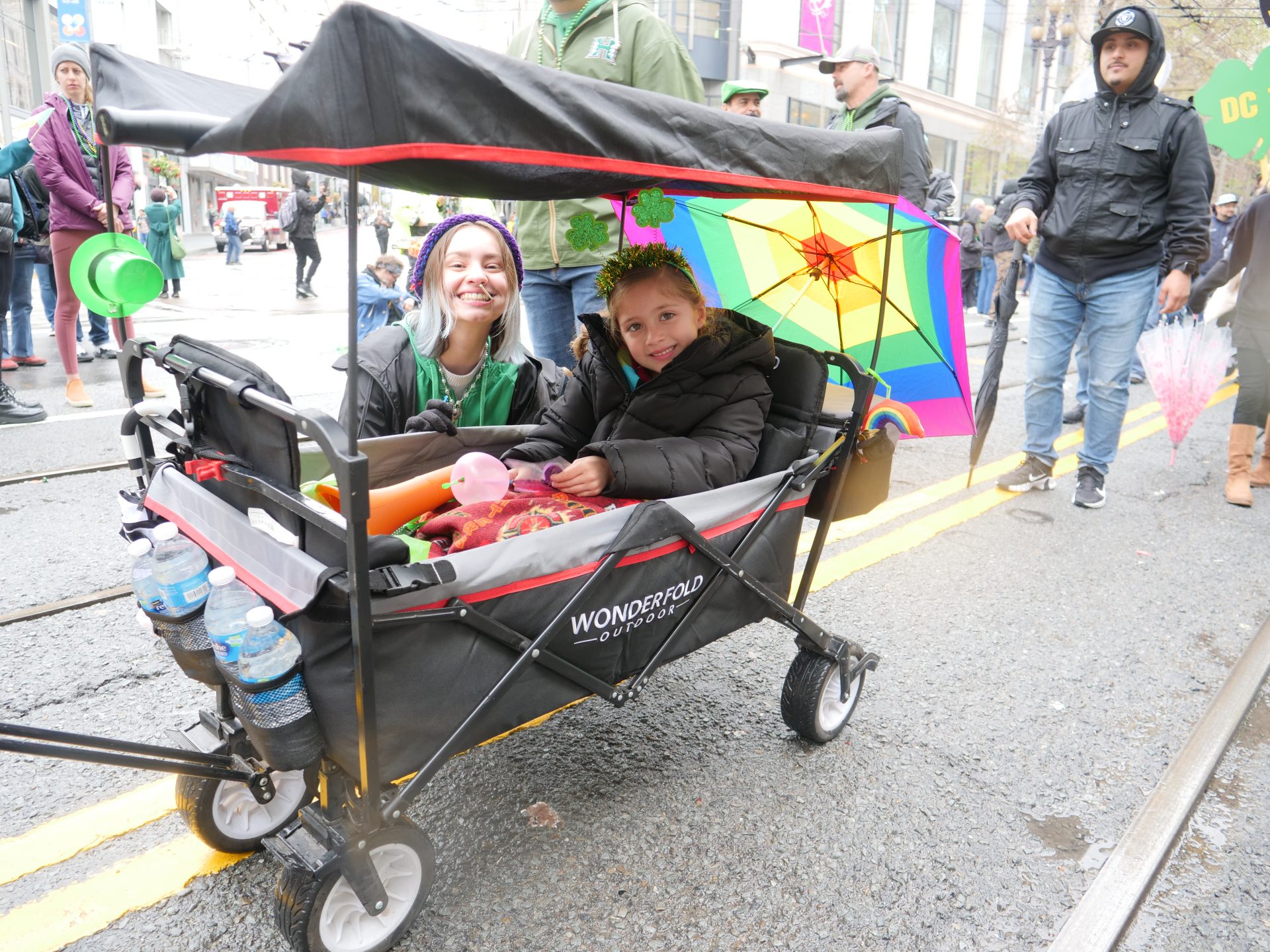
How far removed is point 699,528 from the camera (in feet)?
6.86

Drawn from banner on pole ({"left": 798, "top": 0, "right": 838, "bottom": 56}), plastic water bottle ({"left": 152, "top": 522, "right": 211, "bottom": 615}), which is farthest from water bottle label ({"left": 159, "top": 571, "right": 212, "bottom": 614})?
banner on pole ({"left": 798, "top": 0, "right": 838, "bottom": 56})

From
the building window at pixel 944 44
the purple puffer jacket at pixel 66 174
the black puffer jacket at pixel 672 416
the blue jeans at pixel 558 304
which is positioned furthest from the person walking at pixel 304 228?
the building window at pixel 944 44

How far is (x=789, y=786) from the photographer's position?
93.7 inches

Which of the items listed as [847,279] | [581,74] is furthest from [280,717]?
[581,74]

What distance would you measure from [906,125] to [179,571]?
4838 millimetres

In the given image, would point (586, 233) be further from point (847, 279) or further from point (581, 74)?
point (847, 279)

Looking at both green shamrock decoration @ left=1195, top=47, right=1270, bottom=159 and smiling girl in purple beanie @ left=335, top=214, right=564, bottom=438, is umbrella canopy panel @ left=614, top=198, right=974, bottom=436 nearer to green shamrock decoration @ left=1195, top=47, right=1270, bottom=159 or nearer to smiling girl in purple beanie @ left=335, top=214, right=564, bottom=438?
smiling girl in purple beanie @ left=335, top=214, right=564, bottom=438

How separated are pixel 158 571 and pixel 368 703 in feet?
1.65

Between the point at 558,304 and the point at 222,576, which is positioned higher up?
the point at 558,304

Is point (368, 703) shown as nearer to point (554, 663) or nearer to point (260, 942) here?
point (554, 663)

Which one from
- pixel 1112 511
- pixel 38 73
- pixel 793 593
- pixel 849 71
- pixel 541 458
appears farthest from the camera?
pixel 38 73

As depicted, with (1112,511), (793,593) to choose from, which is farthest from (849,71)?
(793,593)

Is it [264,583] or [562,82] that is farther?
[264,583]

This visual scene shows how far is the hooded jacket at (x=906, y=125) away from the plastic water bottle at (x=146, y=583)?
4.19m
